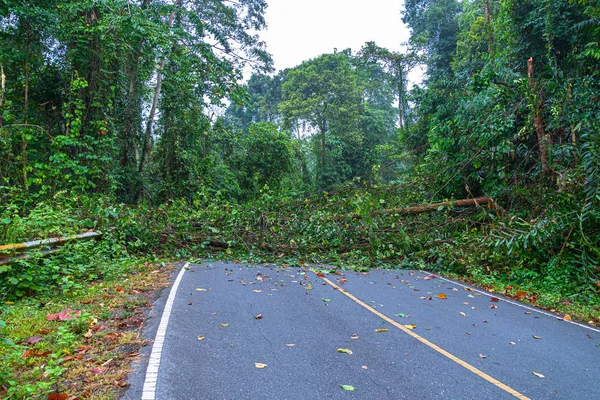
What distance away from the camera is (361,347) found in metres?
4.57

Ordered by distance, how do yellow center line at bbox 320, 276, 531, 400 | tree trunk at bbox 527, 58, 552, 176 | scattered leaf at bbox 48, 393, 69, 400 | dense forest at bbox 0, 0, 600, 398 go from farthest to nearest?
tree trunk at bbox 527, 58, 552, 176 < dense forest at bbox 0, 0, 600, 398 < yellow center line at bbox 320, 276, 531, 400 < scattered leaf at bbox 48, 393, 69, 400

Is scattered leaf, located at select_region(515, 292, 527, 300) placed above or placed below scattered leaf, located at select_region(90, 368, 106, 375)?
below

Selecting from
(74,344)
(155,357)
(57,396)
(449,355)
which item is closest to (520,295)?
(449,355)

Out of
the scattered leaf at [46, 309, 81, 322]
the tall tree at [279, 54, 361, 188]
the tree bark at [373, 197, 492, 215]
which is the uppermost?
the tall tree at [279, 54, 361, 188]

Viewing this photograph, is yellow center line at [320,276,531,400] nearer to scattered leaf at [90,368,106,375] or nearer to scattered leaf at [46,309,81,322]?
scattered leaf at [90,368,106,375]

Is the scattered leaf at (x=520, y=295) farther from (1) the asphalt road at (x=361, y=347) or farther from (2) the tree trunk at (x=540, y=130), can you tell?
(2) the tree trunk at (x=540, y=130)

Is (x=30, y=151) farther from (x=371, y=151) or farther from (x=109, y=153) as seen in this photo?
(x=371, y=151)

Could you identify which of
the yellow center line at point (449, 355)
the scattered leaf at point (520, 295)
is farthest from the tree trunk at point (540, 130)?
the yellow center line at point (449, 355)

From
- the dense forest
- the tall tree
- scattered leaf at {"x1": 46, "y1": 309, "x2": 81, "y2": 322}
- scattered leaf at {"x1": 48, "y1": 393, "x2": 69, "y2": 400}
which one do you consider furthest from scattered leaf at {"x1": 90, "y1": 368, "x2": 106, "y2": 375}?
the tall tree

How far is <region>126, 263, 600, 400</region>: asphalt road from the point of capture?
3.57 m

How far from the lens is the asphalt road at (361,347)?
357 cm

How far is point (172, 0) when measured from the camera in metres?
19.3

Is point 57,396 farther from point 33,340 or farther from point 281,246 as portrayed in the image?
point 281,246

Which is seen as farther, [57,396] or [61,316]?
[61,316]
